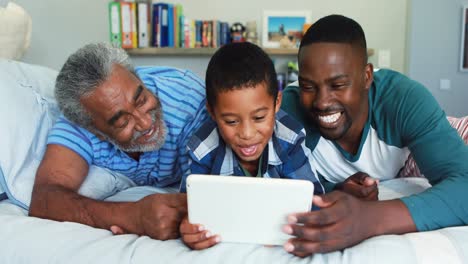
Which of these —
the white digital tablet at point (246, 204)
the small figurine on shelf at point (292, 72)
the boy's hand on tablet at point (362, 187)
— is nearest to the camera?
the white digital tablet at point (246, 204)

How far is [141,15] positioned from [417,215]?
105 inches

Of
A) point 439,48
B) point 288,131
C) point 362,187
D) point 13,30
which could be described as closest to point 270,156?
point 288,131

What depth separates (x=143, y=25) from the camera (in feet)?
10.2

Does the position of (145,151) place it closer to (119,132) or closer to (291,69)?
(119,132)

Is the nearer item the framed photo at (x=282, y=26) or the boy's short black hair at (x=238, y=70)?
the boy's short black hair at (x=238, y=70)

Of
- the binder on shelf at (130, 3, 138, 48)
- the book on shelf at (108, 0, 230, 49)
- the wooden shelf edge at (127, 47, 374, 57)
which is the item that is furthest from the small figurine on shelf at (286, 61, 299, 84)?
the binder on shelf at (130, 3, 138, 48)

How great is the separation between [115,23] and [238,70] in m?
2.39

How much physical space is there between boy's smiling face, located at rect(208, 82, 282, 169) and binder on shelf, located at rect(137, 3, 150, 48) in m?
2.29

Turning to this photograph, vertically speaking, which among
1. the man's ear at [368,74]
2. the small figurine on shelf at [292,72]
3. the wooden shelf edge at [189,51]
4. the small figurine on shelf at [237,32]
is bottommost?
the small figurine on shelf at [292,72]

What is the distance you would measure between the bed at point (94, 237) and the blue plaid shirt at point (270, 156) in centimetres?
24

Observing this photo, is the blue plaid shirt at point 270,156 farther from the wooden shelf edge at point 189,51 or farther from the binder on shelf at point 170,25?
the binder on shelf at point 170,25

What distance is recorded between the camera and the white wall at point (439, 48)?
10.2ft

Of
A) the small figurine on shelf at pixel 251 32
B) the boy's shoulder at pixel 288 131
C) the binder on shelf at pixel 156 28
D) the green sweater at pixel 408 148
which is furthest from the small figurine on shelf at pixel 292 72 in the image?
the boy's shoulder at pixel 288 131

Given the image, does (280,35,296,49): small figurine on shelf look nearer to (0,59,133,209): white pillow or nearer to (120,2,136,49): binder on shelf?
(120,2,136,49): binder on shelf
